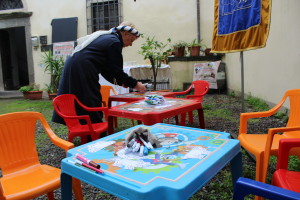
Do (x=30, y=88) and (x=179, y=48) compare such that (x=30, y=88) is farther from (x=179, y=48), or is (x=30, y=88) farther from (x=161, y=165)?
(x=161, y=165)

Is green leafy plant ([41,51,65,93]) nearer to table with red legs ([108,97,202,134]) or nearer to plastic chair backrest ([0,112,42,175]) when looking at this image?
table with red legs ([108,97,202,134])

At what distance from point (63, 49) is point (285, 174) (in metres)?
9.29

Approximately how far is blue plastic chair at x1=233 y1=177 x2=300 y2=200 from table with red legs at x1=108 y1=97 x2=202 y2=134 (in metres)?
1.38

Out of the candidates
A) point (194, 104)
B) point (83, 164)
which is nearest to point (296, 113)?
point (194, 104)

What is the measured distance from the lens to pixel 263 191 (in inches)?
41.5

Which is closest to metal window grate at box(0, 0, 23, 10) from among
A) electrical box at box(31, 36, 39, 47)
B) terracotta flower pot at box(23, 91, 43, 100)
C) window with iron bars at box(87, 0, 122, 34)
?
electrical box at box(31, 36, 39, 47)

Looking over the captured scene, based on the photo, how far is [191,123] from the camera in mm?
4551

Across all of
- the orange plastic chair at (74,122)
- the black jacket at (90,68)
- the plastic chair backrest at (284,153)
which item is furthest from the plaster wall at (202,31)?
the orange plastic chair at (74,122)

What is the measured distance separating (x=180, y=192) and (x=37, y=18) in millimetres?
10579

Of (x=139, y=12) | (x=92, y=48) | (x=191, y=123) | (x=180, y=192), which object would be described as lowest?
(x=191, y=123)

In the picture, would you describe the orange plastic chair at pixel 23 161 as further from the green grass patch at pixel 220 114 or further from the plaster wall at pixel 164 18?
the plaster wall at pixel 164 18

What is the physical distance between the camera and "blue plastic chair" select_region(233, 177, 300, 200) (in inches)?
39.9

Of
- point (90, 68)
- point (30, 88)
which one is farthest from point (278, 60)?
point (30, 88)

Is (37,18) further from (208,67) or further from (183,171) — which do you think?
(183,171)
